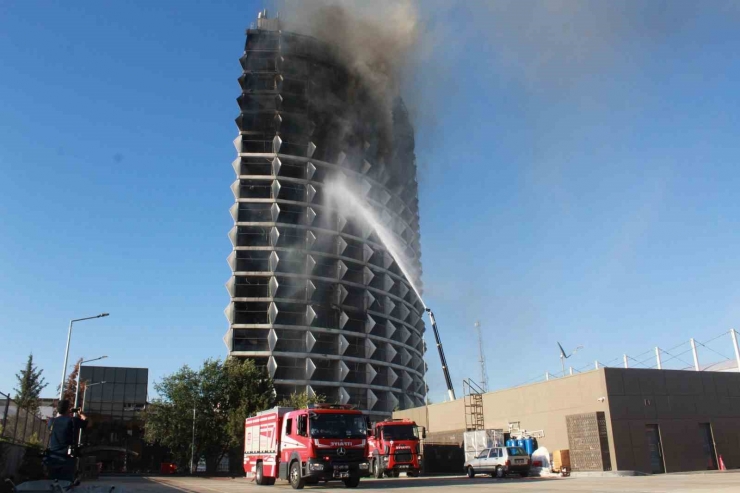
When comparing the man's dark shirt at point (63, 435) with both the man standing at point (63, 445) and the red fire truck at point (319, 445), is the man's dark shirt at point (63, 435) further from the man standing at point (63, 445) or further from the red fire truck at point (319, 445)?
the red fire truck at point (319, 445)

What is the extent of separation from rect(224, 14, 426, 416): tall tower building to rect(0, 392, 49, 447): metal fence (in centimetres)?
4868

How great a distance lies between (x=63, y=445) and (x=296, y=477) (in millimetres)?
13650

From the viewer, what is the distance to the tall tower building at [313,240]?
247 feet

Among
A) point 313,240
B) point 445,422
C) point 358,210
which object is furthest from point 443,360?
point 358,210

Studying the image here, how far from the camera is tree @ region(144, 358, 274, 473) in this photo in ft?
186

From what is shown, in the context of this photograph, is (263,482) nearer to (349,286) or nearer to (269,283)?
(269,283)

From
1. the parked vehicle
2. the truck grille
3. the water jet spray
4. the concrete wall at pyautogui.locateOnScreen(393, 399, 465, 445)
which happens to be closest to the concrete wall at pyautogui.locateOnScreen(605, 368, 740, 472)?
the parked vehicle

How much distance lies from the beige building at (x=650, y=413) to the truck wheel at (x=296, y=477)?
20.3 metres

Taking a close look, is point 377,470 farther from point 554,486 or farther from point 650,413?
point 650,413

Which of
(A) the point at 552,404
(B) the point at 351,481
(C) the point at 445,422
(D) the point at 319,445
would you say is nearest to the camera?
(D) the point at 319,445

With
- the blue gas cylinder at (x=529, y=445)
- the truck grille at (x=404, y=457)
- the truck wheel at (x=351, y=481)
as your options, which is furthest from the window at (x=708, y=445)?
the truck wheel at (x=351, y=481)

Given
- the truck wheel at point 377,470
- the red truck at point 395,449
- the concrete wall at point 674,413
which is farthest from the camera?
the concrete wall at point 674,413

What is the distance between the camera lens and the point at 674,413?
37094 mm

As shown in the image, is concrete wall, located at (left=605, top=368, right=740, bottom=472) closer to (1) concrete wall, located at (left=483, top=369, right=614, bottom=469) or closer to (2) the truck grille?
(1) concrete wall, located at (left=483, top=369, right=614, bottom=469)
